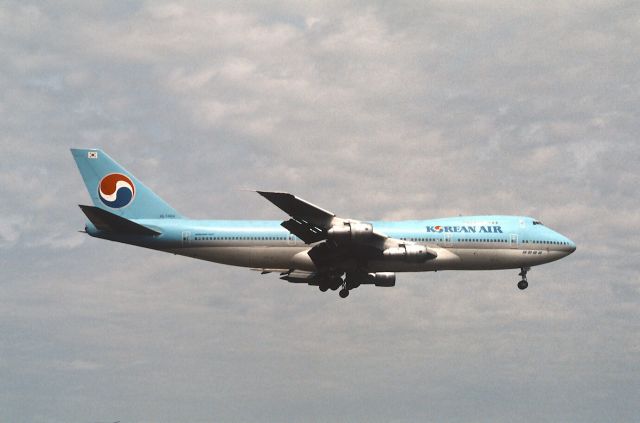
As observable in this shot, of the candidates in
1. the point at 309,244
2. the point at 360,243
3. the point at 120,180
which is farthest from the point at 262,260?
the point at 120,180

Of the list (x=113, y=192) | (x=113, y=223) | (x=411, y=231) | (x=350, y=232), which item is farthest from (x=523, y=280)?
(x=113, y=192)

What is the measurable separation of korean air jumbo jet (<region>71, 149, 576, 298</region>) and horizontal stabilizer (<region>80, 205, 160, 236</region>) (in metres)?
0.07

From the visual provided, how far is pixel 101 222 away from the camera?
60.8 meters

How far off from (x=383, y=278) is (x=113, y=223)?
2082 centimetres

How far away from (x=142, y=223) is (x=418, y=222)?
2144cm

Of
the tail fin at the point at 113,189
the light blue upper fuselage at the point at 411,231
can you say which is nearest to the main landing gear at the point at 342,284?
the light blue upper fuselage at the point at 411,231

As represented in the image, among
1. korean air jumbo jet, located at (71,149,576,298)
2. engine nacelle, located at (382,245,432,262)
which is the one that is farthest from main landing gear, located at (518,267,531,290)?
engine nacelle, located at (382,245,432,262)

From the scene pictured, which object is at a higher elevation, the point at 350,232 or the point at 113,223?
the point at 113,223

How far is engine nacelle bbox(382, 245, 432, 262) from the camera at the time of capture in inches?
2322

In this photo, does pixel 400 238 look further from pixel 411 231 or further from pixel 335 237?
Answer: pixel 335 237

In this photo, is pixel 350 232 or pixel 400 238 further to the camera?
pixel 400 238

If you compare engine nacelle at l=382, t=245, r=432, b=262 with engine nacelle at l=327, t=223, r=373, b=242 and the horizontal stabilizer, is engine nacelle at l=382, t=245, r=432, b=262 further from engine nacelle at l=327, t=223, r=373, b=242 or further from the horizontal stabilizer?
the horizontal stabilizer

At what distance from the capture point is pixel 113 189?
67.1 meters

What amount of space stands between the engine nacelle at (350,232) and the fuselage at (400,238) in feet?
15.4
